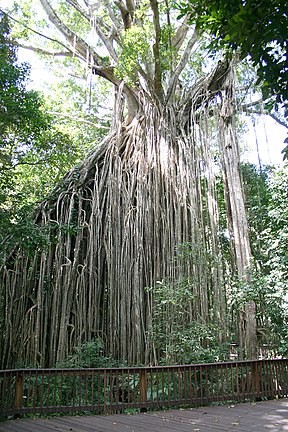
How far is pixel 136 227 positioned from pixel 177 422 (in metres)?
3.17

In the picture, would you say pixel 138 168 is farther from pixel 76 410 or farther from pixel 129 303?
pixel 76 410

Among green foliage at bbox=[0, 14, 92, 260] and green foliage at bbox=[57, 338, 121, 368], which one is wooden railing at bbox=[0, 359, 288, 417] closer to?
green foliage at bbox=[57, 338, 121, 368]

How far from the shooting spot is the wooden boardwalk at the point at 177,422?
3234mm

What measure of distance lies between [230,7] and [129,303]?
4282 millimetres

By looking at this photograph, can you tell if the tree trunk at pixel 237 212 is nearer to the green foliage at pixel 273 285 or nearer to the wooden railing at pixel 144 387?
the green foliage at pixel 273 285

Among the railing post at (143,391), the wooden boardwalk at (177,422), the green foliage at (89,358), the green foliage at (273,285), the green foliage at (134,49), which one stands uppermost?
the green foliage at (134,49)

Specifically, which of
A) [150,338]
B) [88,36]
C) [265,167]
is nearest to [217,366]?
[150,338]

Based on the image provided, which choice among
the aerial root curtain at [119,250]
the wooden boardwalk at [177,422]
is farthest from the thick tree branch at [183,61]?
the wooden boardwalk at [177,422]

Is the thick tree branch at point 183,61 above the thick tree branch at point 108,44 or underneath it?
underneath

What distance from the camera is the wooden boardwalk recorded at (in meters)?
3.23

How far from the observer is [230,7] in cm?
238

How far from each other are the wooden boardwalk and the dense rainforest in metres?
1.05

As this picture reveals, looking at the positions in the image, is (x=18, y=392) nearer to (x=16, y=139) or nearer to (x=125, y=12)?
(x=16, y=139)

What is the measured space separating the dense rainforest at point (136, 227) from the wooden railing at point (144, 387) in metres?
0.56
